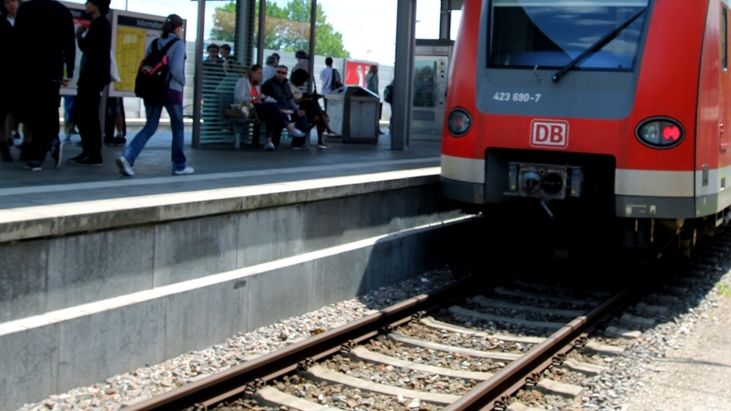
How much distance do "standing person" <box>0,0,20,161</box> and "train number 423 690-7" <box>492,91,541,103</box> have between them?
452 centimetres

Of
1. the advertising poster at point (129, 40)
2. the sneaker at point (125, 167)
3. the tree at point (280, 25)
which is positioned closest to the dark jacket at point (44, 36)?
the sneaker at point (125, 167)

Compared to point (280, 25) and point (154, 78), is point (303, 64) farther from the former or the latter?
point (154, 78)

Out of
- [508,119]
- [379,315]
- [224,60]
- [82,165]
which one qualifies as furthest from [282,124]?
[379,315]

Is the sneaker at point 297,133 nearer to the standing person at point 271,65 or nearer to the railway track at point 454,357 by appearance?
the standing person at point 271,65

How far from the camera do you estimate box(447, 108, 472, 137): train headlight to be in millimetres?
9430

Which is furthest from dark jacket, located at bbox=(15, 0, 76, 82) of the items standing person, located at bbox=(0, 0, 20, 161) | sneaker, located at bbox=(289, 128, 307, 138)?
sneaker, located at bbox=(289, 128, 307, 138)

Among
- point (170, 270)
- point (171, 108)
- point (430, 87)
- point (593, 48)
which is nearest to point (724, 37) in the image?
point (593, 48)

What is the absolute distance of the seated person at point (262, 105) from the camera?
46.8 ft

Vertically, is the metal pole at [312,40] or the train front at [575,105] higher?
→ the metal pole at [312,40]

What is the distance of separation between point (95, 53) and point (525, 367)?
18.7ft

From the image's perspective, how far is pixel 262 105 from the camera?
1451 centimetres

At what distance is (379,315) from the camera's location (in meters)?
8.12

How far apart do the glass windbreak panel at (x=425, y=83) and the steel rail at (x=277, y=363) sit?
1290 centimetres

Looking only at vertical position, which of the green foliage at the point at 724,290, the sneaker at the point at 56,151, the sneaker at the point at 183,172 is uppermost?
the sneaker at the point at 56,151
